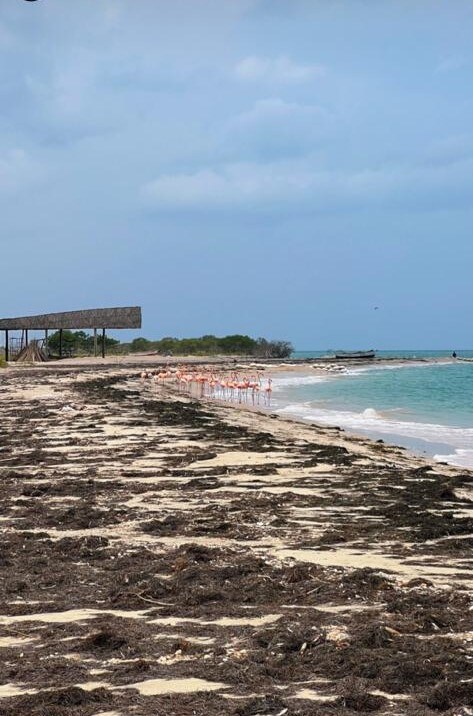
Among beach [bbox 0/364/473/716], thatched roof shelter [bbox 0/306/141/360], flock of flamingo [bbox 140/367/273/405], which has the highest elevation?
thatched roof shelter [bbox 0/306/141/360]

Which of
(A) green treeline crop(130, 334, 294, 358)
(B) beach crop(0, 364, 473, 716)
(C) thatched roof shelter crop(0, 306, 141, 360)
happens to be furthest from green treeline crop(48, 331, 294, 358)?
(B) beach crop(0, 364, 473, 716)

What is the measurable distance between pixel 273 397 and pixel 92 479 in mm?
24526

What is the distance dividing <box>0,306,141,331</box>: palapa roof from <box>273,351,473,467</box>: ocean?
23471 millimetres

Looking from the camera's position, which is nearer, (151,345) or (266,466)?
(266,466)

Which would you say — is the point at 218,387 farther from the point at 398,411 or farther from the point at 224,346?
the point at 224,346

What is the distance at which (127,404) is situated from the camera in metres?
25.1

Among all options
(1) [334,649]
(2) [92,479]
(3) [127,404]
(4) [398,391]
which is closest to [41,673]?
(1) [334,649]

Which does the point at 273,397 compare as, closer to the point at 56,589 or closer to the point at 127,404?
the point at 127,404

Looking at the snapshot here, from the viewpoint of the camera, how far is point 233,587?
614 centimetres

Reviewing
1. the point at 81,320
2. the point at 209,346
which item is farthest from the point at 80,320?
the point at 209,346

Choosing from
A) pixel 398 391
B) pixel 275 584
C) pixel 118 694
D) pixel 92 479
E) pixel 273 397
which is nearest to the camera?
pixel 118 694

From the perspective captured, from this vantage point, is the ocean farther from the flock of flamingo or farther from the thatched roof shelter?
the thatched roof shelter

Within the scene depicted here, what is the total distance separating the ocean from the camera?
61.3ft

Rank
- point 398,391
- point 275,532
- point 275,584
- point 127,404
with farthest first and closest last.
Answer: point 398,391 → point 127,404 → point 275,532 → point 275,584
